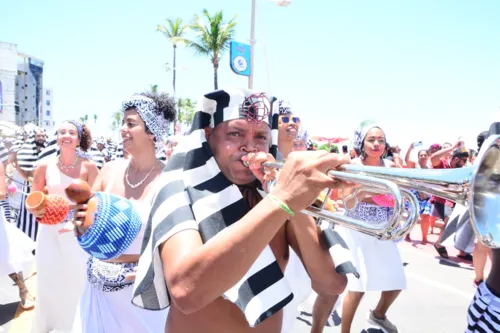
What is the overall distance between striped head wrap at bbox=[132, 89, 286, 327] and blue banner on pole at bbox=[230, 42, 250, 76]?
33.7 feet

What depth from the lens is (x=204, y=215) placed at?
1508mm

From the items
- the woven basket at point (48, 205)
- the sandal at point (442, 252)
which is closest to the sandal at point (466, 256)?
the sandal at point (442, 252)

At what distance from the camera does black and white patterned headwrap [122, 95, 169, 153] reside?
293 centimetres

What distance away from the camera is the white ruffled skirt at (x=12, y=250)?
4.33 metres

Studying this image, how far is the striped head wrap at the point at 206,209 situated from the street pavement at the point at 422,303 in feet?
9.48

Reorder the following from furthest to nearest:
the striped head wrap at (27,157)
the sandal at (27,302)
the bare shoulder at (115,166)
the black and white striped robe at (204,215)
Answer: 1. the striped head wrap at (27,157)
2. the sandal at (27,302)
3. the bare shoulder at (115,166)
4. the black and white striped robe at (204,215)

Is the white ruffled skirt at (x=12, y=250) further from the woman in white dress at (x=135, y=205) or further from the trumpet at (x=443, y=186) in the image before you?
the trumpet at (x=443, y=186)

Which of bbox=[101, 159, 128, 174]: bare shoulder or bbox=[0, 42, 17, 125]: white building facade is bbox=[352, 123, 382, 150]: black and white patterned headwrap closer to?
bbox=[101, 159, 128, 174]: bare shoulder

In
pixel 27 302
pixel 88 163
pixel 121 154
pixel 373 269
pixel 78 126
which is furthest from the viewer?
pixel 121 154

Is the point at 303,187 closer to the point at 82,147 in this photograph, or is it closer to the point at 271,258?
the point at 271,258

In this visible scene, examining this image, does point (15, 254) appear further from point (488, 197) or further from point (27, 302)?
point (488, 197)

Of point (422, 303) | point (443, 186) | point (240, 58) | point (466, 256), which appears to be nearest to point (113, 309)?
point (443, 186)

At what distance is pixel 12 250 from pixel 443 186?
4.67 metres

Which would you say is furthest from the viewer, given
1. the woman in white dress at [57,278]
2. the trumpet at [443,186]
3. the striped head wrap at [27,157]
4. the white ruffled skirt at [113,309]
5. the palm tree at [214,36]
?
the palm tree at [214,36]
